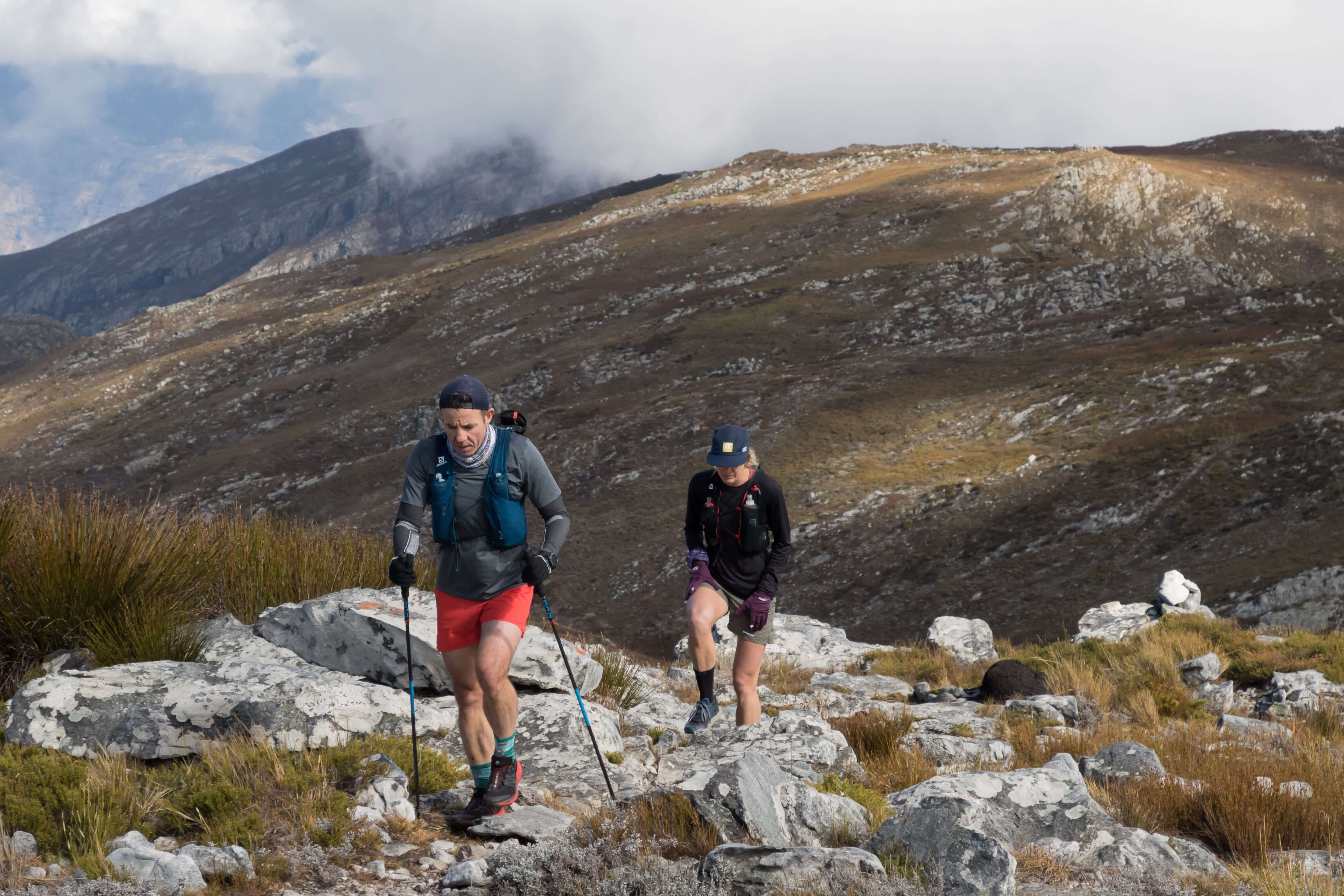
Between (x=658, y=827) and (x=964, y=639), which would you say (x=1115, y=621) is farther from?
(x=658, y=827)

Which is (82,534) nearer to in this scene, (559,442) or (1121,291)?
(559,442)

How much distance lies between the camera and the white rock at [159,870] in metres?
3.83

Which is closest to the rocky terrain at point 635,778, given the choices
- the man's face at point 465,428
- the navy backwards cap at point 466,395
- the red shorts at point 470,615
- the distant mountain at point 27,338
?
the red shorts at point 470,615

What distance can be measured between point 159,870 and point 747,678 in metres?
4.24

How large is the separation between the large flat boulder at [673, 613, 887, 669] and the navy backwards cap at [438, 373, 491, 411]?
Result: 942 cm

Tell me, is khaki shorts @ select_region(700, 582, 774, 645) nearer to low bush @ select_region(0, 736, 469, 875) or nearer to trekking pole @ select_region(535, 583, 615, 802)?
trekking pole @ select_region(535, 583, 615, 802)

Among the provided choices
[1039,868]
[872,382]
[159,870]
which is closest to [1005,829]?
[1039,868]

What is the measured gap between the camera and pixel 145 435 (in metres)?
67.0

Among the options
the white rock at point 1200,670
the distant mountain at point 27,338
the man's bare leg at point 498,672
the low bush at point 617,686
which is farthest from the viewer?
the distant mountain at point 27,338

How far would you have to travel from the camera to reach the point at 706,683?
7273mm

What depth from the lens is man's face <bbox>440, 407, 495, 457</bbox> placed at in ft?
16.0

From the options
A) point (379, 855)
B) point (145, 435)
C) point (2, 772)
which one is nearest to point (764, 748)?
point (379, 855)

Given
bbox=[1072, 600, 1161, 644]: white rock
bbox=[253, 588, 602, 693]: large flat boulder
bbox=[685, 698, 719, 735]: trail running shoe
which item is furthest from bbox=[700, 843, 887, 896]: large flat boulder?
bbox=[1072, 600, 1161, 644]: white rock

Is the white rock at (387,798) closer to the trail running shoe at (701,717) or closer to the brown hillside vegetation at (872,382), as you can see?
the trail running shoe at (701,717)
